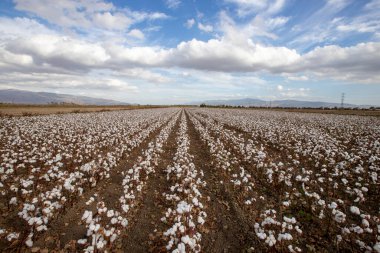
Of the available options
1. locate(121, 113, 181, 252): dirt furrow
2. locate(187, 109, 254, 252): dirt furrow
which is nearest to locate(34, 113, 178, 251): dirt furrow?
locate(121, 113, 181, 252): dirt furrow

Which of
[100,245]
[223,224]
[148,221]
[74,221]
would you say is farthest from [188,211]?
[74,221]

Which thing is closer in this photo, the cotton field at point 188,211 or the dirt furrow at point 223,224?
the cotton field at point 188,211

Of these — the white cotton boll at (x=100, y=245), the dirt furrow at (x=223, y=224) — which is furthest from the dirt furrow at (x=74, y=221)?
the dirt furrow at (x=223, y=224)

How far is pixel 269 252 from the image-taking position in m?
4.83

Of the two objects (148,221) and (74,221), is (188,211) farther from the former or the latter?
(74,221)

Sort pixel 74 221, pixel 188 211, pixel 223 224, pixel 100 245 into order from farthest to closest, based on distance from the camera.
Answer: pixel 223 224, pixel 74 221, pixel 188 211, pixel 100 245

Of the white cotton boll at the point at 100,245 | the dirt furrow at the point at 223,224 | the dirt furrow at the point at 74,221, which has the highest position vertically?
the white cotton boll at the point at 100,245

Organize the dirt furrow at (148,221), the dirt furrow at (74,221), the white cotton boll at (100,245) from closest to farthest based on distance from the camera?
the white cotton boll at (100,245) < the dirt furrow at (74,221) < the dirt furrow at (148,221)

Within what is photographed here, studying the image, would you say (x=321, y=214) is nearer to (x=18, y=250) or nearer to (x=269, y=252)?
(x=269, y=252)

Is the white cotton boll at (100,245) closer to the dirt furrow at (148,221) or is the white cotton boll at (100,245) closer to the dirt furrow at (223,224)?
the dirt furrow at (148,221)

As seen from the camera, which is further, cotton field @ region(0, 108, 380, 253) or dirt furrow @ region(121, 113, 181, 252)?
dirt furrow @ region(121, 113, 181, 252)

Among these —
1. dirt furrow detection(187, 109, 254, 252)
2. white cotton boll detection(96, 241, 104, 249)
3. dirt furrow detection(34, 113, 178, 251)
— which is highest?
white cotton boll detection(96, 241, 104, 249)

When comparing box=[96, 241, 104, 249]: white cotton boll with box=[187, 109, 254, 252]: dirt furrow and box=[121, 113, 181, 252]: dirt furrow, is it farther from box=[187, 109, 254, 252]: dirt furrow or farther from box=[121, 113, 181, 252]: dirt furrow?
box=[187, 109, 254, 252]: dirt furrow

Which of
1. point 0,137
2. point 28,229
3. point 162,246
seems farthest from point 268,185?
point 0,137
